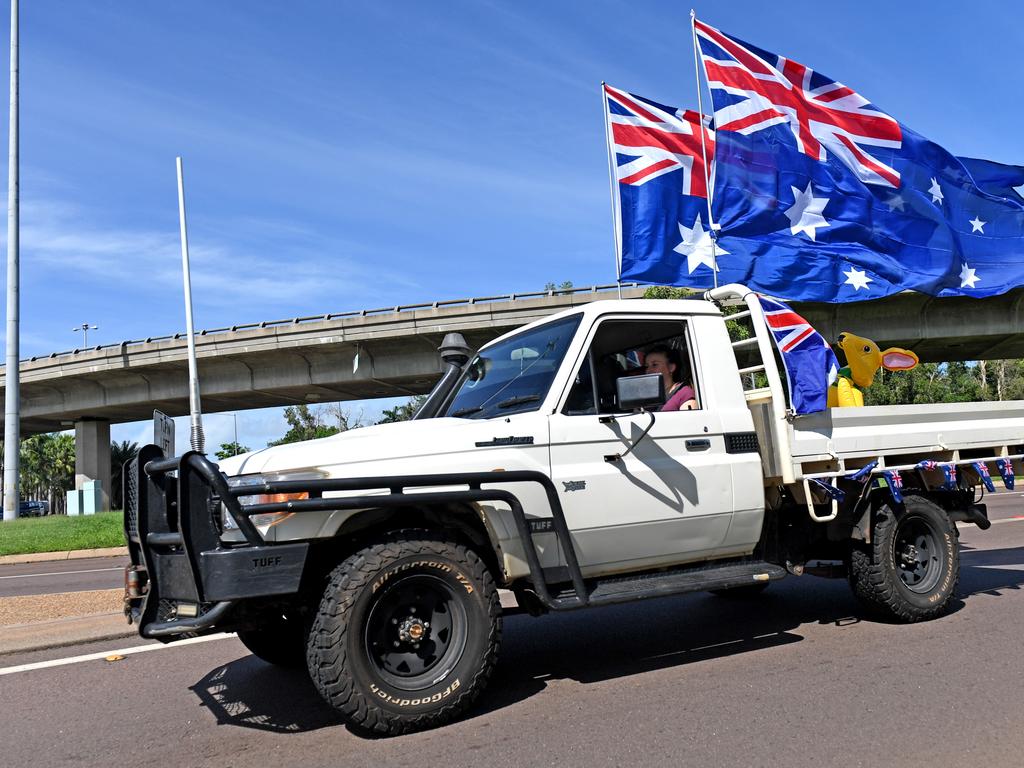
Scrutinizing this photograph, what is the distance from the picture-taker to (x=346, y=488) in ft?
13.3

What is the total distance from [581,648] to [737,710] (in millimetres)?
1698

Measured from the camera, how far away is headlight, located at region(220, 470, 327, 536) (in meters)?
4.05

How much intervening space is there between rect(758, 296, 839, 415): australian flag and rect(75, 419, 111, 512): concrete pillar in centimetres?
4318

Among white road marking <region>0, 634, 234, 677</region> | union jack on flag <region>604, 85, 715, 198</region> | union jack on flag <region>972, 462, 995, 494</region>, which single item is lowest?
white road marking <region>0, 634, 234, 677</region>

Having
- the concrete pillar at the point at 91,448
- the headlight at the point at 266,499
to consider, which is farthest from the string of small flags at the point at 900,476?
the concrete pillar at the point at 91,448

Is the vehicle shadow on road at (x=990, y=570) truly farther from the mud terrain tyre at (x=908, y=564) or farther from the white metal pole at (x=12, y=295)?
the white metal pole at (x=12, y=295)

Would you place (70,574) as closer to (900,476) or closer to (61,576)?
(61,576)

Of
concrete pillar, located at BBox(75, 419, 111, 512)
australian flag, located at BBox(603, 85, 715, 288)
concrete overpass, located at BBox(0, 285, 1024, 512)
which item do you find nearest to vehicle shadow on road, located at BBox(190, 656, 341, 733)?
australian flag, located at BBox(603, 85, 715, 288)

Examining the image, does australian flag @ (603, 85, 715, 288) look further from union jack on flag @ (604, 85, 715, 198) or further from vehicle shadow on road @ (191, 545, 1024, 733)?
vehicle shadow on road @ (191, 545, 1024, 733)

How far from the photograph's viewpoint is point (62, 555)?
1664 centimetres

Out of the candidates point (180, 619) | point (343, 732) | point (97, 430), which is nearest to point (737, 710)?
point (343, 732)

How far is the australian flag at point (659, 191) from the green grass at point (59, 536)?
12748 mm

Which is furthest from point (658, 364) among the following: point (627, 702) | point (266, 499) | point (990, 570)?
point (990, 570)

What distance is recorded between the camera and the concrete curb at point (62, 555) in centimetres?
1628
